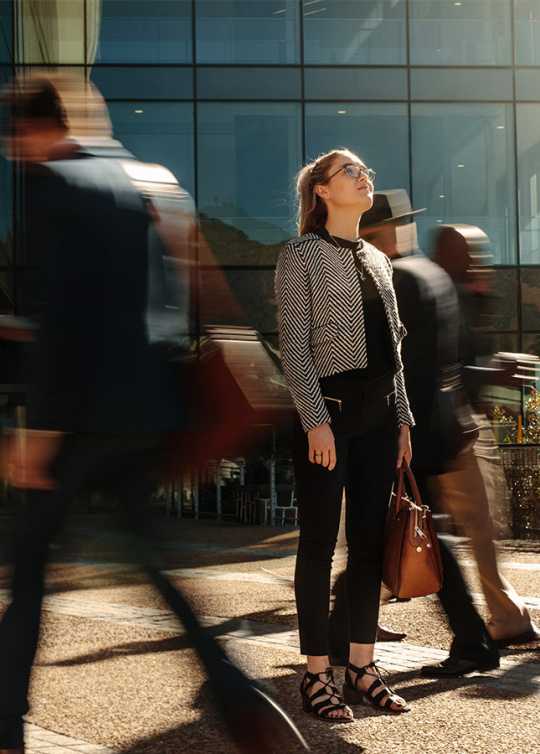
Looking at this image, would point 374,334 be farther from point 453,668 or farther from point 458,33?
point 458,33

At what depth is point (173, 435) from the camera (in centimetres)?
264

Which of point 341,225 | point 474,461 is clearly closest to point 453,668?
point 474,461

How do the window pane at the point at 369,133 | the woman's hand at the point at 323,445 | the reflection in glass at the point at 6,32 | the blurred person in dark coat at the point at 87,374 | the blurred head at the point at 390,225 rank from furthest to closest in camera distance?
the window pane at the point at 369,133 → the reflection in glass at the point at 6,32 → the blurred head at the point at 390,225 → the woman's hand at the point at 323,445 → the blurred person in dark coat at the point at 87,374

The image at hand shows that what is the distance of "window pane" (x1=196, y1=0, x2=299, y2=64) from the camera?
18344mm

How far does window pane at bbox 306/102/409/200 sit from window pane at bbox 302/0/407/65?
3.02 feet

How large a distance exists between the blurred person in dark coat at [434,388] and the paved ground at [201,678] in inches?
4.8

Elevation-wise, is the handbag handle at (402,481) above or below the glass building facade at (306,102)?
below

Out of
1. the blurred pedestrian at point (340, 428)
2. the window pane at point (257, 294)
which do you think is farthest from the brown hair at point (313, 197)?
the window pane at point (257, 294)

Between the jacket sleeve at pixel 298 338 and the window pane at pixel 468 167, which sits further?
the window pane at pixel 468 167

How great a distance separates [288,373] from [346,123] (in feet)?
52.2

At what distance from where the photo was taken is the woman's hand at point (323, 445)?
10.7 ft

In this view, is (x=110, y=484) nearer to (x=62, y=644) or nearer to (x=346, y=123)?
(x=62, y=644)

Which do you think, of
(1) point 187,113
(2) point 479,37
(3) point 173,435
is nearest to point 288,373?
(3) point 173,435

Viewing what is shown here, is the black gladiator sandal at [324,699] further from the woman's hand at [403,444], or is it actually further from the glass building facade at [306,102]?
the glass building facade at [306,102]
